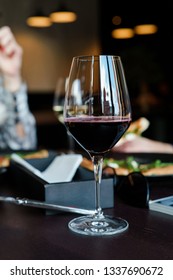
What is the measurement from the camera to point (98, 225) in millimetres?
710

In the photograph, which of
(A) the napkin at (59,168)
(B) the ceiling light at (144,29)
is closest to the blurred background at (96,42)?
(B) the ceiling light at (144,29)

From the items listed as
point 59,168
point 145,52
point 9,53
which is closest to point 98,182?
point 59,168

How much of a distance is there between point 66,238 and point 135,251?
108 mm

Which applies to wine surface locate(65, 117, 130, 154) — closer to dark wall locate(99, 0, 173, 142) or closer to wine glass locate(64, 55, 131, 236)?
wine glass locate(64, 55, 131, 236)

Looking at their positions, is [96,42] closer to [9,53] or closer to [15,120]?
[15,120]

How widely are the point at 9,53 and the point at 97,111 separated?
Result: 137cm

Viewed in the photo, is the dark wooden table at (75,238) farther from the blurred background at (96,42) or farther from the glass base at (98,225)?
the blurred background at (96,42)

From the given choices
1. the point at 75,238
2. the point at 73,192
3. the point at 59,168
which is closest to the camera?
the point at 75,238

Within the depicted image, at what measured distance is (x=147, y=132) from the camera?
17.4ft

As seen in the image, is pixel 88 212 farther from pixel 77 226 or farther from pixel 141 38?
pixel 141 38

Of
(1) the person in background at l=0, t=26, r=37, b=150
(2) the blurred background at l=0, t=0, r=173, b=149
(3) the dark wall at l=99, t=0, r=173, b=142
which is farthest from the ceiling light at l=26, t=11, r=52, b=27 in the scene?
(1) the person in background at l=0, t=26, r=37, b=150

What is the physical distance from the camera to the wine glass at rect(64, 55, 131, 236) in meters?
0.70

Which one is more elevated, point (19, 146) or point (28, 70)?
point (28, 70)
